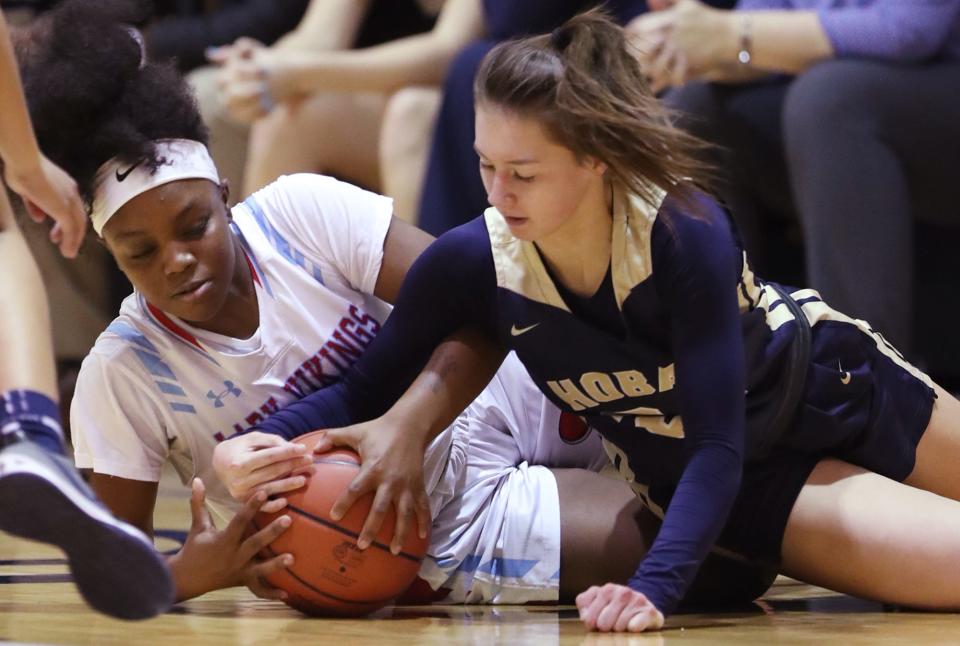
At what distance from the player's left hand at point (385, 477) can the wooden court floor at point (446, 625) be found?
0.44ft

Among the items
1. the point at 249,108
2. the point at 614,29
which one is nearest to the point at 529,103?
the point at 614,29

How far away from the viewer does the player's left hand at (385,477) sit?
6.94 ft

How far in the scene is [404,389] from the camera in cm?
232

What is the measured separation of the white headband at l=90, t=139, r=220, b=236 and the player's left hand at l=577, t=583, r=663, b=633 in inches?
37.8

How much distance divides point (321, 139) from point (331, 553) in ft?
7.51

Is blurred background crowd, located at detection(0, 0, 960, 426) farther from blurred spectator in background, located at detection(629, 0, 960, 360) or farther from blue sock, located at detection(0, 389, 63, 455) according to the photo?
blue sock, located at detection(0, 389, 63, 455)

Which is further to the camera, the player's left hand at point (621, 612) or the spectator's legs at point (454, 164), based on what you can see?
the spectator's legs at point (454, 164)

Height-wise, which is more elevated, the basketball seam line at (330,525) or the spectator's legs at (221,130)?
the spectator's legs at (221,130)

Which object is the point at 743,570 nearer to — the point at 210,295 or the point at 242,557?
the point at 242,557

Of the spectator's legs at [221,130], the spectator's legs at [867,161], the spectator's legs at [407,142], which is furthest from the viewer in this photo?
the spectator's legs at [221,130]

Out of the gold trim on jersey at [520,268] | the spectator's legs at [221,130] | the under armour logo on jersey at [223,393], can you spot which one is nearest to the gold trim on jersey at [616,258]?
the gold trim on jersey at [520,268]

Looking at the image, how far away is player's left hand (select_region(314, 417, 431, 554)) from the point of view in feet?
6.94

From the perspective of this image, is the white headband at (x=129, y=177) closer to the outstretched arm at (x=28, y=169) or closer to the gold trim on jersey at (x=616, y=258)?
the outstretched arm at (x=28, y=169)

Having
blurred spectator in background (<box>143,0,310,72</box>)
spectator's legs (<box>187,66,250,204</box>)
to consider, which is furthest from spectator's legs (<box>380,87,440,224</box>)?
blurred spectator in background (<box>143,0,310,72</box>)
